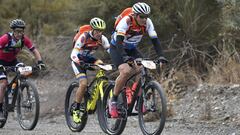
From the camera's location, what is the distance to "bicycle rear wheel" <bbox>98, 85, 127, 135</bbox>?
1025 centimetres

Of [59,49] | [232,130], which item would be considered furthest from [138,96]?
[59,49]

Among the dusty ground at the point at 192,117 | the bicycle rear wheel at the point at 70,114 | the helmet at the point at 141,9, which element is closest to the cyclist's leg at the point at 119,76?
the helmet at the point at 141,9

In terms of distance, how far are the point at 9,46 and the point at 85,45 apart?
173 centimetres

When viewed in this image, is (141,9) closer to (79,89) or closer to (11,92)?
(79,89)

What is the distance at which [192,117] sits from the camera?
14367 millimetres

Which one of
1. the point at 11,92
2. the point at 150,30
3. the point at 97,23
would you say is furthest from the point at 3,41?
the point at 150,30

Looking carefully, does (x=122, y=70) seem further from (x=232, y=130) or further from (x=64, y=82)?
(x=64, y=82)

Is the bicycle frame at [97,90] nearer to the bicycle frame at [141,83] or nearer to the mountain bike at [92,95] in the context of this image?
the mountain bike at [92,95]

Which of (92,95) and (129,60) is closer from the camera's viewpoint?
(129,60)

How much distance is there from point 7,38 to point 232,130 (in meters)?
4.67

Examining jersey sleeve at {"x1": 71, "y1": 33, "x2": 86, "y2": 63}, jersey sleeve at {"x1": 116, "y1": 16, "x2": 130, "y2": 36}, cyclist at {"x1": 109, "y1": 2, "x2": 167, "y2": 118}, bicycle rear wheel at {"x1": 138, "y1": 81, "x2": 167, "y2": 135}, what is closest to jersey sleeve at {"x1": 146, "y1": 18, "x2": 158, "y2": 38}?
cyclist at {"x1": 109, "y1": 2, "x2": 167, "y2": 118}

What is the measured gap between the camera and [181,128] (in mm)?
12625

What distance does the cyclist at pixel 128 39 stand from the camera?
9898mm

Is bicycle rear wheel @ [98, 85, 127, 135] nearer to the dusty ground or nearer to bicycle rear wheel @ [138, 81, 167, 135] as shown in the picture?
bicycle rear wheel @ [138, 81, 167, 135]
